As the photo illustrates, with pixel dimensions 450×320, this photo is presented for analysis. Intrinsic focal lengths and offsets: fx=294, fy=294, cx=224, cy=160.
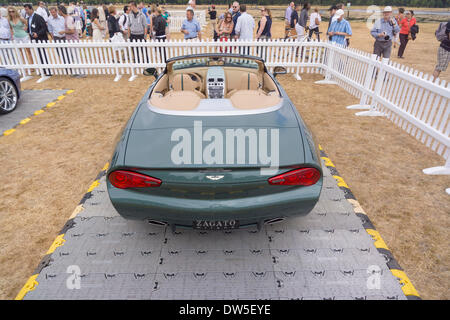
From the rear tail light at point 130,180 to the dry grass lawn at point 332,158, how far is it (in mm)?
1250

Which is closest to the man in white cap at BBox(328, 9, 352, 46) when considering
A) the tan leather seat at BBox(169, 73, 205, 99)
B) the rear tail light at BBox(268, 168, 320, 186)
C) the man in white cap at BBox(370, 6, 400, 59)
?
the man in white cap at BBox(370, 6, 400, 59)

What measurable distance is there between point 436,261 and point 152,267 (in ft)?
8.69

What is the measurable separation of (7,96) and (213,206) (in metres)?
6.50

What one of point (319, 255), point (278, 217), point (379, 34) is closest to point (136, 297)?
point (278, 217)

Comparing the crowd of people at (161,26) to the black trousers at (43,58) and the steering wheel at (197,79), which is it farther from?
the steering wheel at (197,79)

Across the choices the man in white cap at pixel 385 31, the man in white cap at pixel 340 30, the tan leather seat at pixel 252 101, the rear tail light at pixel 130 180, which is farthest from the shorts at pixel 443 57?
the rear tail light at pixel 130 180

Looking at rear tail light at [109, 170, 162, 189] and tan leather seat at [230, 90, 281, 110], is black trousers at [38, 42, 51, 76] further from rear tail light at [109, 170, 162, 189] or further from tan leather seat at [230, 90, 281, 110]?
rear tail light at [109, 170, 162, 189]

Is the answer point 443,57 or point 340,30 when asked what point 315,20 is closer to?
point 340,30

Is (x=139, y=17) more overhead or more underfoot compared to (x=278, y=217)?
more overhead

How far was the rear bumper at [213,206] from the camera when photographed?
7.65 feet

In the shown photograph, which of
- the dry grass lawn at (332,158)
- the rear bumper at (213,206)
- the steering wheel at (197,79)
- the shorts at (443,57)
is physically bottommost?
the dry grass lawn at (332,158)

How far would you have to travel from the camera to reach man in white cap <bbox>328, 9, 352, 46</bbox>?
344 inches

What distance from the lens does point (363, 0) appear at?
7069cm

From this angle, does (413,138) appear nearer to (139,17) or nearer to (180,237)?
(180,237)
